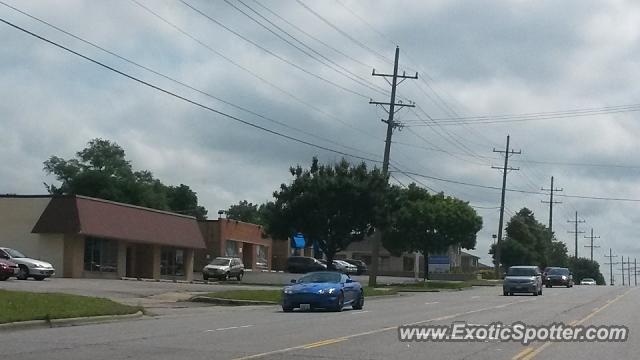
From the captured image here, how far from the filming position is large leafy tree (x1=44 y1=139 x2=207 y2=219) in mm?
100562

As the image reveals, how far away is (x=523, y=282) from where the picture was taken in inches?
1816

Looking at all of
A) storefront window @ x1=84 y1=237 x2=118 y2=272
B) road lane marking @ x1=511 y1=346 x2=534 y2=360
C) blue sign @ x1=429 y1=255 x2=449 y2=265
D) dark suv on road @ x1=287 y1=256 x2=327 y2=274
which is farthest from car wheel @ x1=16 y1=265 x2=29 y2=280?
blue sign @ x1=429 y1=255 x2=449 y2=265

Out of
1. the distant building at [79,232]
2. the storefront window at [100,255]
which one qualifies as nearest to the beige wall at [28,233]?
the distant building at [79,232]

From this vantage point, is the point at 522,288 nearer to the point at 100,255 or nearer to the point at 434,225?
the point at 100,255

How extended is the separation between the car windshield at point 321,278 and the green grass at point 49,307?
18.5 ft

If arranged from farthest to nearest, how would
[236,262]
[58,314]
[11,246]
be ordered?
[236,262]
[11,246]
[58,314]

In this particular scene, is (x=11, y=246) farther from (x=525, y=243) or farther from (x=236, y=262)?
(x=525, y=243)

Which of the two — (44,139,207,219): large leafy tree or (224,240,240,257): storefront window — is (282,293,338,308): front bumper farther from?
(44,139,207,219): large leafy tree

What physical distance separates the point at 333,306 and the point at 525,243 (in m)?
86.9

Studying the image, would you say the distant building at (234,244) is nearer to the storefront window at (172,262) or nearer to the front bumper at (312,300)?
the storefront window at (172,262)

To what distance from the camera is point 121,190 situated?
333 ft

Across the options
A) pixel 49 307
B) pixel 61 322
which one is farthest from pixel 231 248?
pixel 61 322

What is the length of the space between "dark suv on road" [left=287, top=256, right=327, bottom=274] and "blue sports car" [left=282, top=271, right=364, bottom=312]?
45783 mm

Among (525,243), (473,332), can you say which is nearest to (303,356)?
(473,332)
